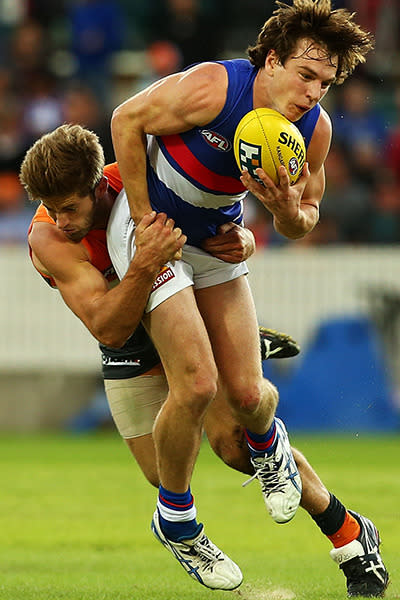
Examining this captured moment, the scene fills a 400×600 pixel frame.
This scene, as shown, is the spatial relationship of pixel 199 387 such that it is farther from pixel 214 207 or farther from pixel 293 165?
pixel 293 165

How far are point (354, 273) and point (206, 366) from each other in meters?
8.36

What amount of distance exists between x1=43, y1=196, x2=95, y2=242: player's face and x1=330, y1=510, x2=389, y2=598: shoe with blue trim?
204cm

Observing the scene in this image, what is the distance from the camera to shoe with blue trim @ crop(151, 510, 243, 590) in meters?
5.85

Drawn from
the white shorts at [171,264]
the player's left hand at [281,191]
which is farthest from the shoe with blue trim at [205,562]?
the player's left hand at [281,191]

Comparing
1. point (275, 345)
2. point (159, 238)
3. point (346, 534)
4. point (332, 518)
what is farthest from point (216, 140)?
point (346, 534)

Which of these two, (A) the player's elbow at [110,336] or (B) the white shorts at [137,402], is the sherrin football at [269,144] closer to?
(A) the player's elbow at [110,336]

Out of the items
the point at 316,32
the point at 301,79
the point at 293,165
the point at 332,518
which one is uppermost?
the point at 316,32

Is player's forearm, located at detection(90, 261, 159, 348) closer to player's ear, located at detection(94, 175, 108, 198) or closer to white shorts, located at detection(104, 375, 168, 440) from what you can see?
player's ear, located at detection(94, 175, 108, 198)

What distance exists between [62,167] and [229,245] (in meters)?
0.92

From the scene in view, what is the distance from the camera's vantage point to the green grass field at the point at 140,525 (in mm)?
6273

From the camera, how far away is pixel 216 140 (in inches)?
231

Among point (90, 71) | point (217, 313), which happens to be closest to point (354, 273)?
point (90, 71)

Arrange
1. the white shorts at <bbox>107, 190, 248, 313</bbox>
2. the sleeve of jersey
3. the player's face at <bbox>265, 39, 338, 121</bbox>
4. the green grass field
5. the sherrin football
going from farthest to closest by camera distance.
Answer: the sleeve of jersey → the green grass field → the white shorts at <bbox>107, 190, 248, 313</bbox> → the player's face at <bbox>265, 39, 338, 121</bbox> → the sherrin football

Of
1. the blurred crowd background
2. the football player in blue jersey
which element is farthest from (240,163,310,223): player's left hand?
the blurred crowd background
